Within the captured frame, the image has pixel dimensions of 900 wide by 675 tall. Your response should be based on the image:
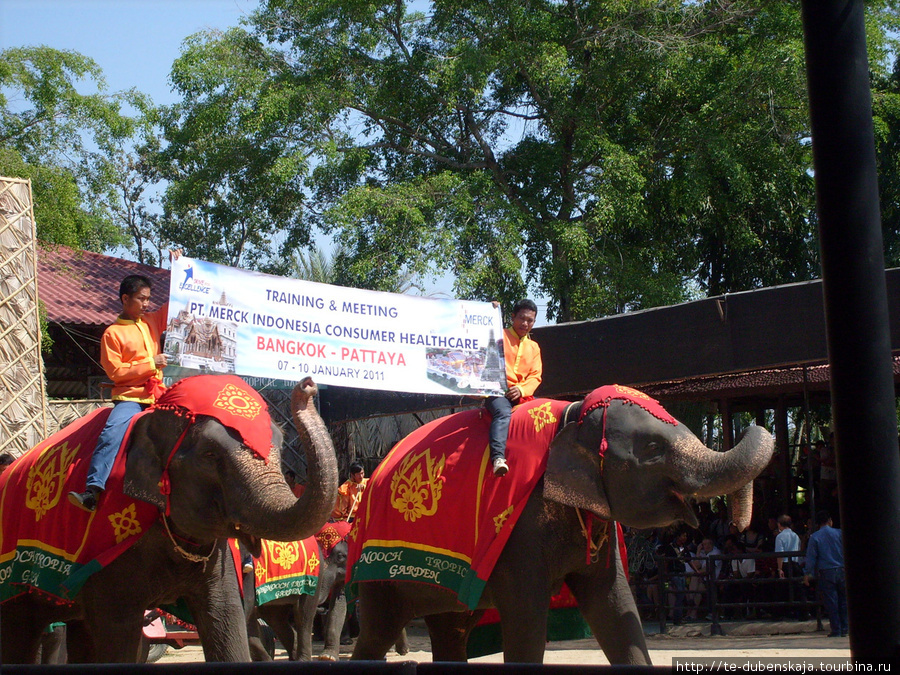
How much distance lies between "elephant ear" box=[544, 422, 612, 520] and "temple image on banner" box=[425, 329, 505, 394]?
117 cm

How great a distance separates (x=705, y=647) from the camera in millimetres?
9547

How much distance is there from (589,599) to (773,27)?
14.7 metres

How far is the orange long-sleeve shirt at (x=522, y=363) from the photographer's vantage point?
20.9ft

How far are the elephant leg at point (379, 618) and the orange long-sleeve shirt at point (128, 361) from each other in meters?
1.68

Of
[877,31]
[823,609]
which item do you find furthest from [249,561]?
[877,31]

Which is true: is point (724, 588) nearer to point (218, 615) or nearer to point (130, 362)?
point (218, 615)

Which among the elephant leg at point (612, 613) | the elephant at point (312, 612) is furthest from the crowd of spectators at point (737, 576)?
the elephant leg at point (612, 613)

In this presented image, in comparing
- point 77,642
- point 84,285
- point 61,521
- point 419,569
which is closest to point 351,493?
point 77,642

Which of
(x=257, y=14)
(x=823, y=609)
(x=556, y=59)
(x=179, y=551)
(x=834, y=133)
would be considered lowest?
(x=823, y=609)

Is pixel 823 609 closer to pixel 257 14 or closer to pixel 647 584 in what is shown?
pixel 647 584

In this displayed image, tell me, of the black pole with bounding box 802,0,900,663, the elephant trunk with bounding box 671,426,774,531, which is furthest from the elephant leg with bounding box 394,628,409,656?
the black pole with bounding box 802,0,900,663

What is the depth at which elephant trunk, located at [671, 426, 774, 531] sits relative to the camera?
4.83 meters

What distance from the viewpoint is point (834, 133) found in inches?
88.0

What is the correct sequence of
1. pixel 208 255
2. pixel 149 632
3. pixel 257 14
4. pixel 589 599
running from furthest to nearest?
pixel 208 255, pixel 257 14, pixel 149 632, pixel 589 599
